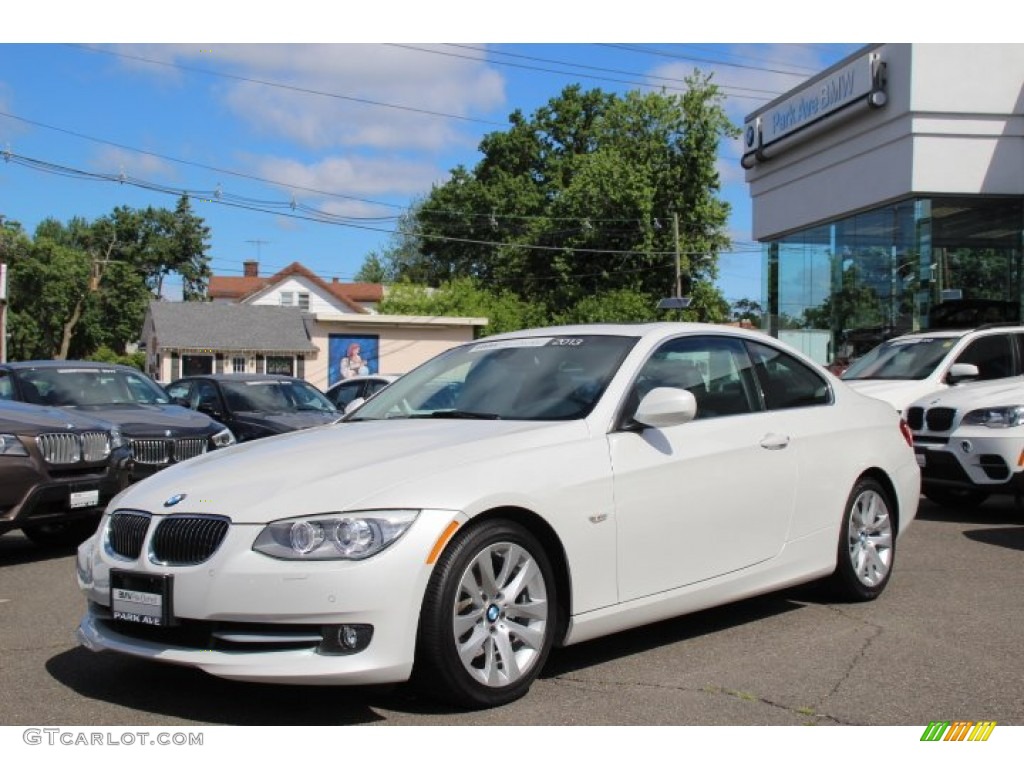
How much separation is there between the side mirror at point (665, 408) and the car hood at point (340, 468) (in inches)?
11.8

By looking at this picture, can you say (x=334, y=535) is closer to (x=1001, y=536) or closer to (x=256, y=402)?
(x=1001, y=536)

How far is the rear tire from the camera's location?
10680 mm

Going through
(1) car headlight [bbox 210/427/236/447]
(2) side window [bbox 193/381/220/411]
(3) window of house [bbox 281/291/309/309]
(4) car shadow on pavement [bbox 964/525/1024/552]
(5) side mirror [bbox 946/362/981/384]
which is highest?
(3) window of house [bbox 281/291/309/309]

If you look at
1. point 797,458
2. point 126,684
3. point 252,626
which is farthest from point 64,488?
point 797,458

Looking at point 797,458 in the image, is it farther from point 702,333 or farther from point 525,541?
point 525,541

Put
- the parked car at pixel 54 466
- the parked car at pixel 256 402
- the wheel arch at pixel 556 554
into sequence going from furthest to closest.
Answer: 1. the parked car at pixel 256 402
2. the parked car at pixel 54 466
3. the wheel arch at pixel 556 554

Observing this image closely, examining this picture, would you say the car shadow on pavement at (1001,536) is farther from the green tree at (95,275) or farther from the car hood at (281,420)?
the green tree at (95,275)

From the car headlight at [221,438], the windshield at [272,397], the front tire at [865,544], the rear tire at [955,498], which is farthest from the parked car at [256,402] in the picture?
the front tire at [865,544]

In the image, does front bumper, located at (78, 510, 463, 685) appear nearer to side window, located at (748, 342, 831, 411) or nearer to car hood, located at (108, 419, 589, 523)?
car hood, located at (108, 419, 589, 523)

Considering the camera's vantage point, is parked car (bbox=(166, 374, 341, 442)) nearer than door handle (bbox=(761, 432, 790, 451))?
No

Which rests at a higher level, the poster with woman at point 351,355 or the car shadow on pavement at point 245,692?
the poster with woman at point 351,355

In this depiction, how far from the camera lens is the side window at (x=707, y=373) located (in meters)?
5.44

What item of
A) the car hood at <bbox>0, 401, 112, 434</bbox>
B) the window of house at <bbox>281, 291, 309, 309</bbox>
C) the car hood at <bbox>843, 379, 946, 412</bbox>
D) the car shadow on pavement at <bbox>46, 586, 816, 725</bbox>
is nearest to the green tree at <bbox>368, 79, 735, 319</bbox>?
the window of house at <bbox>281, 291, 309, 309</bbox>
